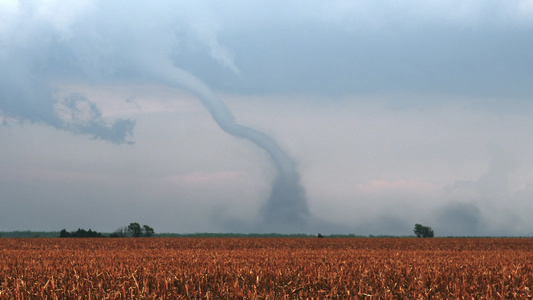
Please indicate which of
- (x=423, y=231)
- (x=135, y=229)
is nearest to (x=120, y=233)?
(x=135, y=229)

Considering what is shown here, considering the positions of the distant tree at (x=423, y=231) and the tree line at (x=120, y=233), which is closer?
the tree line at (x=120, y=233)

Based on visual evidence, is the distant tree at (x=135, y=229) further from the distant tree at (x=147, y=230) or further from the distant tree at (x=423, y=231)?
the distant tree at (x=423, y=231)

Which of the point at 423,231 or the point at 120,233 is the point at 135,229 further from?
the point at 423,231

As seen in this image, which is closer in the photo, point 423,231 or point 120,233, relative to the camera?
Answer: point 120,233

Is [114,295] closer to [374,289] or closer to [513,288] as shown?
[374,289]

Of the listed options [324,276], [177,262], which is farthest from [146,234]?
[324,276]

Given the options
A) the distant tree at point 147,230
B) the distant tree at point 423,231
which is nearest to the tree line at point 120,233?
the distant tree at point 147,230

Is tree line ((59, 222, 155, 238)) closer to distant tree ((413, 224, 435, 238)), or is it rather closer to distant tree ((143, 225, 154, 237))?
distant tree ((143, 225, 154, 237))

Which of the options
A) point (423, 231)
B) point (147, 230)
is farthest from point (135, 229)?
point (423, 231)

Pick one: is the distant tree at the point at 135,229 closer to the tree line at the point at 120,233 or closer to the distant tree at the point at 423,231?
the tree line at the point at 120,233

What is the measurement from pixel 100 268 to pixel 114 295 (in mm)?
6258

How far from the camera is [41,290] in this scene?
10.9m

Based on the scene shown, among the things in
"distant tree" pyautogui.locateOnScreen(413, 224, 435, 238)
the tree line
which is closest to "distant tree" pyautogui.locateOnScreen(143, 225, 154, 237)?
the tree line

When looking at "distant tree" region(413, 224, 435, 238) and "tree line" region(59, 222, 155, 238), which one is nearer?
"tree line" region(59, 222, 155, 238)
